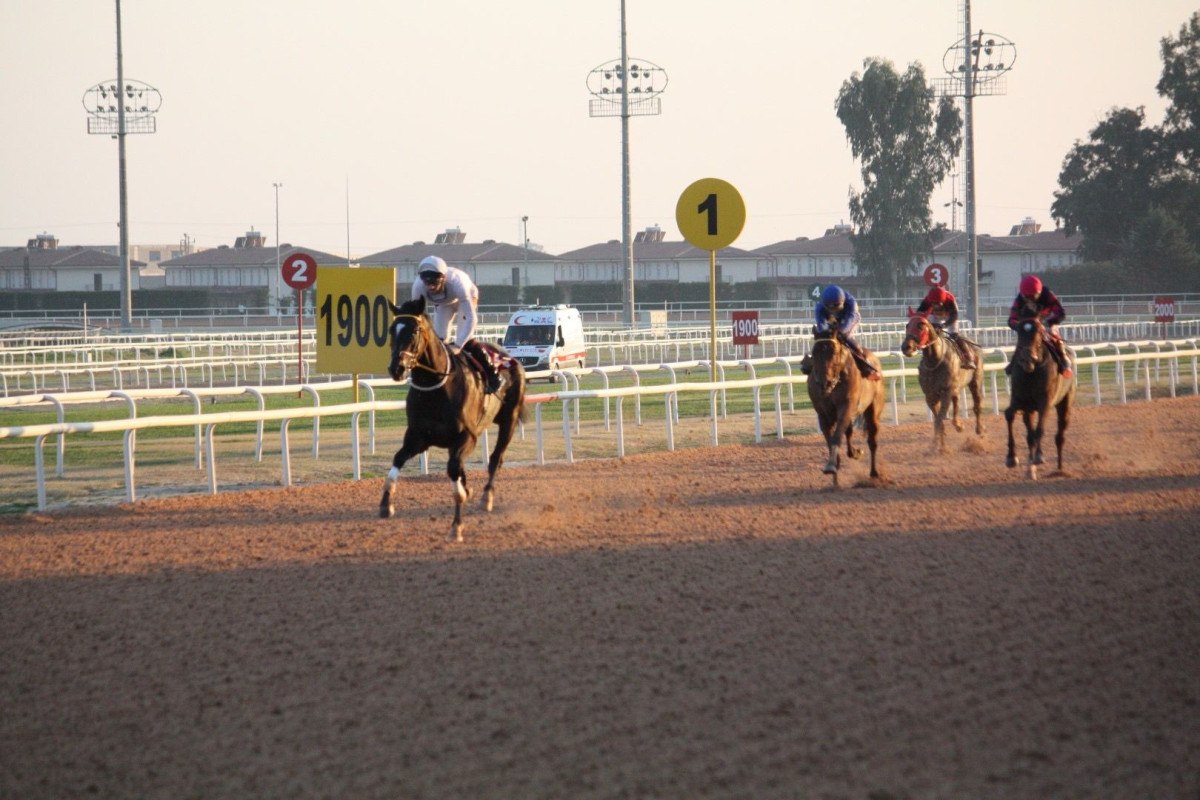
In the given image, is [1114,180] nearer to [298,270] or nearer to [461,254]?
[461,254]

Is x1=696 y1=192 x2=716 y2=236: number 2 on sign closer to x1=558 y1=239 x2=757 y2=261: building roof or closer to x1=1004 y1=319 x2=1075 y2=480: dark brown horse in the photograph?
x1=1004 y1=319 x2=1075 y2=480: dark brown horse

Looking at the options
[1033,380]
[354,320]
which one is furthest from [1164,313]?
[354,320]

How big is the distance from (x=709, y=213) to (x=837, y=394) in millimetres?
3748

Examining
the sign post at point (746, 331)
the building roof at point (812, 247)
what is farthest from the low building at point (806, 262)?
the sign post at point (746, 331)

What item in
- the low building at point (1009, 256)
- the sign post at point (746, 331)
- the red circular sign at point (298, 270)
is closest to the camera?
the red circular sign at point (298, 270)

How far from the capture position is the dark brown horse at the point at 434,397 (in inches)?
387

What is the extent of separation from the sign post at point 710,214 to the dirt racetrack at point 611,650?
4.83 metres

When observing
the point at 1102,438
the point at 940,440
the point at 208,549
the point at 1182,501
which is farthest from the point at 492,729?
the point at 1102,438

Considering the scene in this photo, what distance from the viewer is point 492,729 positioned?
5.20 metres

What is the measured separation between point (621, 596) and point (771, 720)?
257cm

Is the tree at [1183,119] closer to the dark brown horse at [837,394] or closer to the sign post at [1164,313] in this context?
the sign post at [1164,313]

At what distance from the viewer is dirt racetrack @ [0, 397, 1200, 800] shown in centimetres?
472

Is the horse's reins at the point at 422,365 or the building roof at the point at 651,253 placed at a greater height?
the building roof at the point at 651,253

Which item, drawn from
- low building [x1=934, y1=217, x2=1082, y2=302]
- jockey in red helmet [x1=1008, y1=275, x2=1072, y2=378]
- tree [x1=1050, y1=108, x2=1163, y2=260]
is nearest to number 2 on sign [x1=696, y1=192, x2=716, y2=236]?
jockey in red helmet [x1=1008, y1=275, x2=1072, y2=378]
